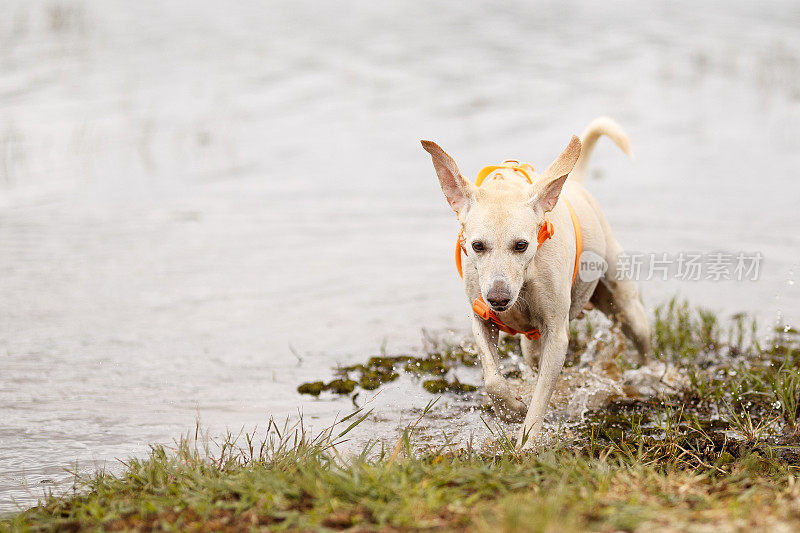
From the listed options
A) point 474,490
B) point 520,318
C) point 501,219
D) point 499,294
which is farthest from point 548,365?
point 474,490

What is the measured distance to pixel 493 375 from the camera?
13.9 feet

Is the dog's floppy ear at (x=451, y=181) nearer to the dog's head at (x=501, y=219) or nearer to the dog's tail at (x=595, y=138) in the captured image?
the dog's head at (x=501, y=219)

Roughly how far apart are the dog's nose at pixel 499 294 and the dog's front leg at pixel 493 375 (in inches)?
27.1

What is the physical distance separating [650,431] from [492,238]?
176 cm

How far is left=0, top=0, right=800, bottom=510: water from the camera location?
235 inches

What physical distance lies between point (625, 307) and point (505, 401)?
1.55 metres

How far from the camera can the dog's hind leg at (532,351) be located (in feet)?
16.9

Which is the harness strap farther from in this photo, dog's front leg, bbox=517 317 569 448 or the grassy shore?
the grassy shore

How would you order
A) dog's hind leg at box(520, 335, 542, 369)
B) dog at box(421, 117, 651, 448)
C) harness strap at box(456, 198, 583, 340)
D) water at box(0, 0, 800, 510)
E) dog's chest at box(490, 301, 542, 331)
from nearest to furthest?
dog at box(421, 117, 651, 448) → harness strap at box(456, 198, 583, 340) → dog's chest at box(490, 301, 542, 331) → dog's hind leg at box(520, 335, 542, 369) → water at box(0, 0, 800, 510)

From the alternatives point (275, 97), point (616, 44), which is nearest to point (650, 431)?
point (275, 97)

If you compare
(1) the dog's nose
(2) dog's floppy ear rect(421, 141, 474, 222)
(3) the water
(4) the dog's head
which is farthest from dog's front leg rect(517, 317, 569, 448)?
(3) the water

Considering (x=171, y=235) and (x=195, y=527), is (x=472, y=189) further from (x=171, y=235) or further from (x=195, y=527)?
(x=171, y=235)

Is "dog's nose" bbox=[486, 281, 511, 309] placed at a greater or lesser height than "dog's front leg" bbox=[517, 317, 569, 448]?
greater

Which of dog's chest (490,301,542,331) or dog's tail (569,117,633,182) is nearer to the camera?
dog's chest (490,301,542,331)
